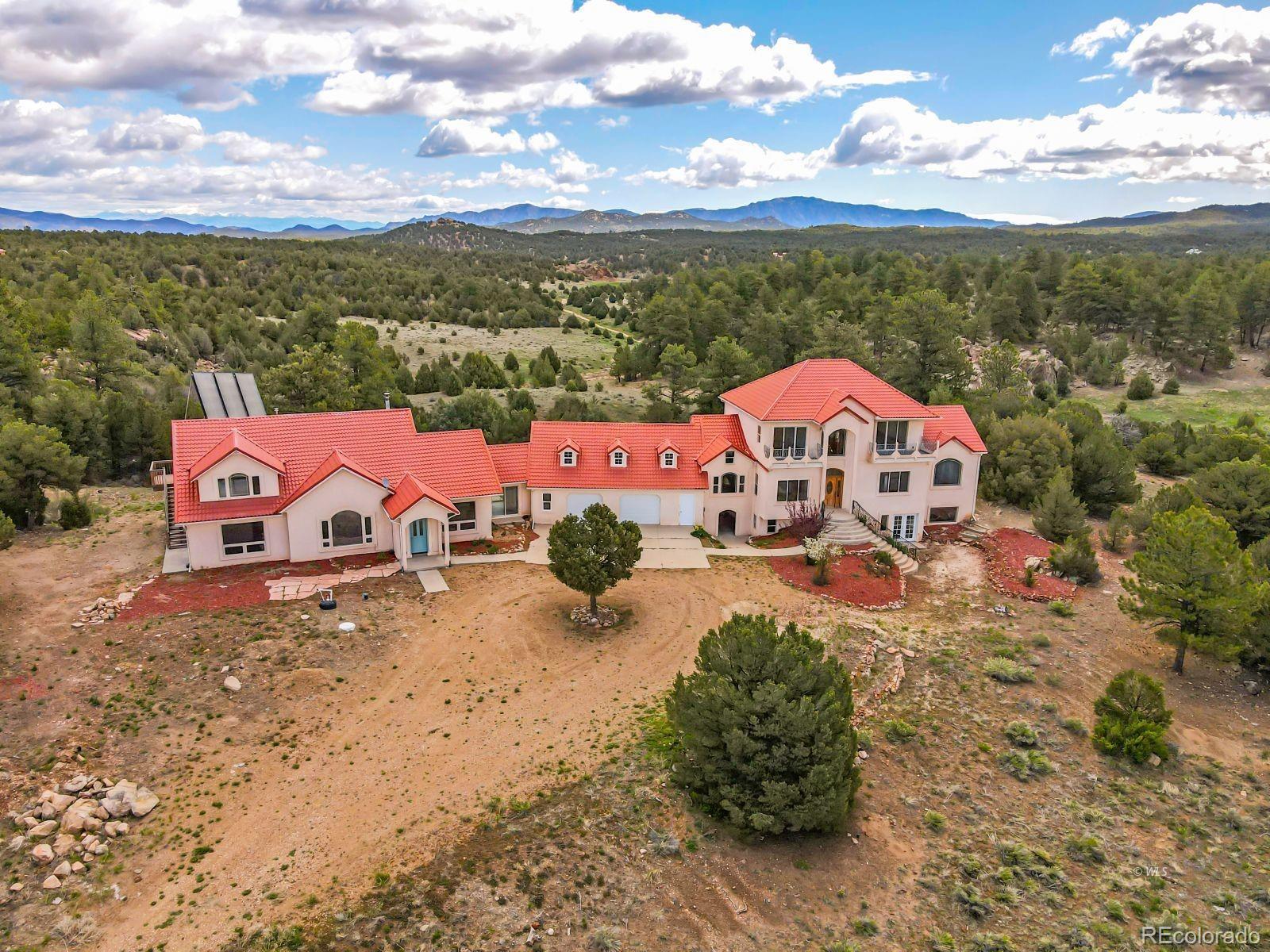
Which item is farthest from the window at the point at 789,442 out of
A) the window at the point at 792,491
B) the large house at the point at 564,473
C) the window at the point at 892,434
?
the window at the point at 892,434

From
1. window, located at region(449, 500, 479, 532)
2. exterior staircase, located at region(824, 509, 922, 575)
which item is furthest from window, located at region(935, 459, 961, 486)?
window, located at region(449, 500, 479, 532)

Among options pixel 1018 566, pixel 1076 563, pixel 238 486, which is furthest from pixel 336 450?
pixel 1076 563

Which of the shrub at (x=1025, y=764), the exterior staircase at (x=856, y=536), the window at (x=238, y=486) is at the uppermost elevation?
the window at (x=238, y=486)

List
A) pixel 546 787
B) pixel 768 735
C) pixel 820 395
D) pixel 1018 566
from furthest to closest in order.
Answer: pixel 820 395
pixel 1018 566
pixel 546 787
pixel 768 735

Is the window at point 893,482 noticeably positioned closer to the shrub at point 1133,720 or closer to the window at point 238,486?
the shrub at point 1133,720

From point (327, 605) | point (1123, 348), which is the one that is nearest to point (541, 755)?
point (327, 605)

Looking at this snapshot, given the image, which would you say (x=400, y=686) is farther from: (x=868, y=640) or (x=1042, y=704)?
(x=1042, y=704)

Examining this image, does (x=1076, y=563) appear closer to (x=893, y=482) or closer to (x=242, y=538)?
(x=893, y=482)
